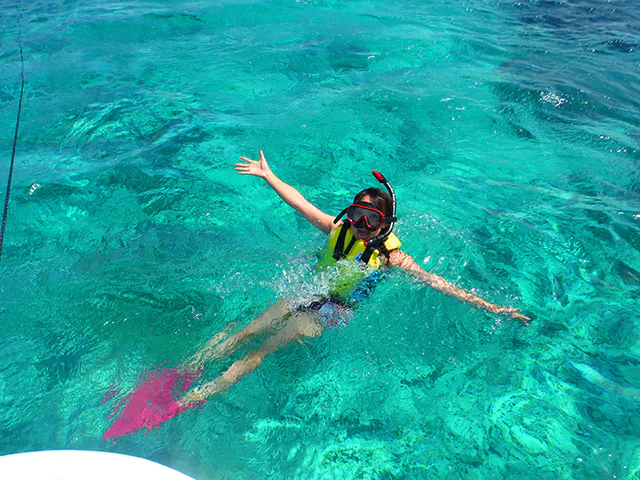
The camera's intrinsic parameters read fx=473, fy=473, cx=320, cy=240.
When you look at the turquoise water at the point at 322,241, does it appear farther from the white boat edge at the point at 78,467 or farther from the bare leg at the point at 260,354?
the white boat edge at the point at 78,467

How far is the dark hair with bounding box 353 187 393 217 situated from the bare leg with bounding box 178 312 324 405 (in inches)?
41.9

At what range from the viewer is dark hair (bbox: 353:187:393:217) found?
3559 millimetres

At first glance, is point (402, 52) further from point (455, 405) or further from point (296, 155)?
point (455, 405)

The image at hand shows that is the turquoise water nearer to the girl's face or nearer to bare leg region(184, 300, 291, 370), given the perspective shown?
bare leg region(184, 300, 291, 370)

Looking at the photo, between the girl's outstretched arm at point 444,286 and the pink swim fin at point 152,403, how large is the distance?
6.03ft

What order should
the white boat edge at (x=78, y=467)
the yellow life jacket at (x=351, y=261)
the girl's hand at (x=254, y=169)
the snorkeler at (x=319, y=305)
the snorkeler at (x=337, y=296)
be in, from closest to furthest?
the white boat edge at (x=78, y=467) → the snorkeler at (x=319, y=305) → the snorkeler at (x=337, y=296) → the yellow life jacket at (x=351, y=261) → the girl's hand at (x=254, y=169)

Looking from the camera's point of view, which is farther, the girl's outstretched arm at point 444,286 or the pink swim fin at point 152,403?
the girl's outstretched arm at point 444,286

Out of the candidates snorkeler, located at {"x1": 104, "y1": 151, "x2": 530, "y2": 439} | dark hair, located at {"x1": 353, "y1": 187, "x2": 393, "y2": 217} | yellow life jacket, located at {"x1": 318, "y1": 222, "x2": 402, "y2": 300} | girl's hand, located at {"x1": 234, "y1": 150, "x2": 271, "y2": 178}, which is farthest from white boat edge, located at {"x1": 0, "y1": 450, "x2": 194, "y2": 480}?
girl's hand, located at {"x1": 234, "y1": 150, "x2": 271, "y2": 178}

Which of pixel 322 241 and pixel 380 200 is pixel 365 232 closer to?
pixel 380 200

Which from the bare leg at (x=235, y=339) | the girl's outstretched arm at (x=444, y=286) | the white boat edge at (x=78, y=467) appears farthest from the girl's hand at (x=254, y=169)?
the white boat edge at (x=78, y=467)

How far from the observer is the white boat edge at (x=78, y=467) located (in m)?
2.27

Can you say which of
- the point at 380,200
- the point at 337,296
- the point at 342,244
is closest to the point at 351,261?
the point at 342,244

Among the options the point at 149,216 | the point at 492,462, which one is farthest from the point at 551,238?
the point at 149,216

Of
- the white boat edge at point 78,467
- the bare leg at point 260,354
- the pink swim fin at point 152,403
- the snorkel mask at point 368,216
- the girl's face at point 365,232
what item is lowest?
the pink swim fin at point 152,403
